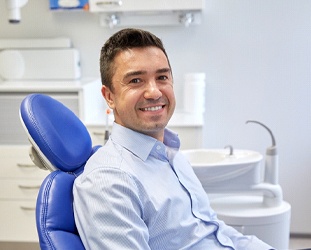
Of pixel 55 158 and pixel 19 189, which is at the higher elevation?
pixel 55 158

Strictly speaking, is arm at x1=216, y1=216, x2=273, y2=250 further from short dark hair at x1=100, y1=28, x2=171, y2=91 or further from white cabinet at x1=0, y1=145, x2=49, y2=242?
white cabinet at x1=0, y1=145, x2=49, y2=242

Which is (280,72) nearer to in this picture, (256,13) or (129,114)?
(256,13)

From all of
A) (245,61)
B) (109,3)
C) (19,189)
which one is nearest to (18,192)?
(19,189)

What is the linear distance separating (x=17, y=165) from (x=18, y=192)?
0.49ft

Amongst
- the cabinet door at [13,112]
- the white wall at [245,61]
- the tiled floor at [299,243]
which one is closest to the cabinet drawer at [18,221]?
the cabinet door at [13,112]

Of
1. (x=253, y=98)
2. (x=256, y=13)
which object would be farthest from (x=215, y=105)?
(x=256, y=13)

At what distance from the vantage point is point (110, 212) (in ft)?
2.91

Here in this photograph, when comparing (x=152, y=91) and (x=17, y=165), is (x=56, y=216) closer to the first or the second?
(x=152, y=91)

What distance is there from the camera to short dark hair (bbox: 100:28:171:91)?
3.44 ft

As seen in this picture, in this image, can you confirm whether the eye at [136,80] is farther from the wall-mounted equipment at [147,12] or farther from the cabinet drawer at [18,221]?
the cabinet drawer at [18,221]

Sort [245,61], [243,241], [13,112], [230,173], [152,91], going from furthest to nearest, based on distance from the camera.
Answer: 1. [245,61]
2. [13,112]
3. [230,173]
4. [243,241]
5. [152,91]

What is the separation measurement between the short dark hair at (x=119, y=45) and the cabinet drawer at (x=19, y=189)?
3.89ft

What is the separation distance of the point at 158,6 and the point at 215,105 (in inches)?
28.1

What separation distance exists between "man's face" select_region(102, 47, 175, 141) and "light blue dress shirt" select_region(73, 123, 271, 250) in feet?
0.15
